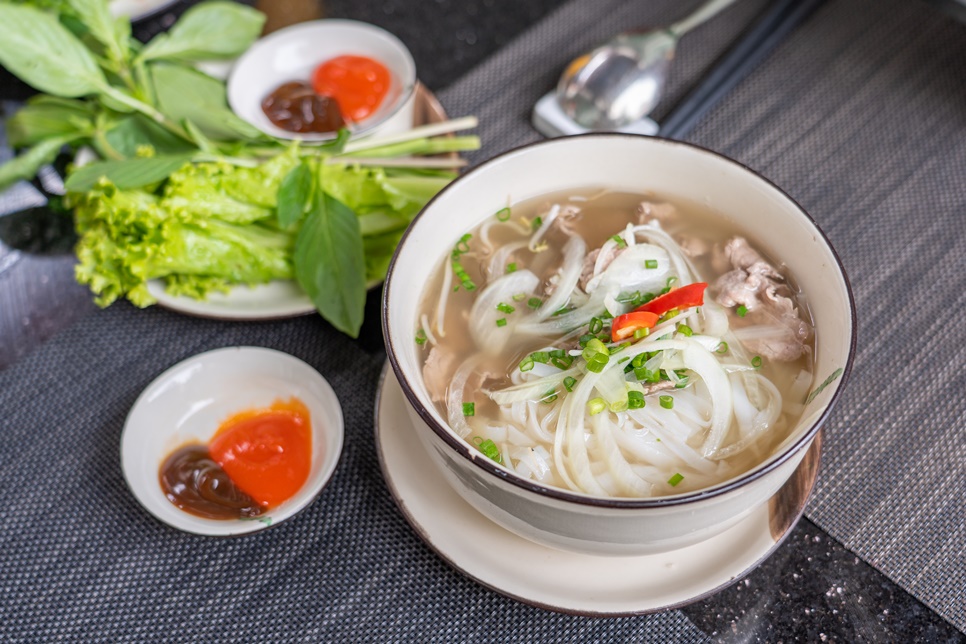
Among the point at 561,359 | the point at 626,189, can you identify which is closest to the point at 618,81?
the point at 626,189

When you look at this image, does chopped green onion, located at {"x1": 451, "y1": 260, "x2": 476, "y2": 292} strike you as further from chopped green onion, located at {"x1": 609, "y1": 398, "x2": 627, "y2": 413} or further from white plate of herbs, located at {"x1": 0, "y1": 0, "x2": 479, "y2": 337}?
chopped green onion, located at {"x1": 609, "y1": 398, "x2": 627, "y2": 413}

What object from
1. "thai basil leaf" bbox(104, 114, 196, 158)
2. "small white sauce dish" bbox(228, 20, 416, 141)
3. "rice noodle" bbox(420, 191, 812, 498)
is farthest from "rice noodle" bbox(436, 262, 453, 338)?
"thai basil leaf" bbox(104, 114, 196, 158)

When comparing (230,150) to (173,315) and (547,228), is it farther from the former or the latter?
(547,228)

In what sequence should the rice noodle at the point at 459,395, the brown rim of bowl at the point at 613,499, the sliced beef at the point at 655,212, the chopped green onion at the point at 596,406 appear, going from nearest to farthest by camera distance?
the brown rim of bowl at the point at 613,499, the chopped green onion at the point at 596,406, the rice noodle at the point at 459,395, the sliced beef at the point at 655,212

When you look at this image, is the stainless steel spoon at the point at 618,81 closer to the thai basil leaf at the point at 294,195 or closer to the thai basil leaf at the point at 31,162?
the thai basil leaf at the point at 294,195

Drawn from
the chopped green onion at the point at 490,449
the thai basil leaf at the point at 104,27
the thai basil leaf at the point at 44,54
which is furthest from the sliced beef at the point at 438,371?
the thai basil leaf at the point at 104,27

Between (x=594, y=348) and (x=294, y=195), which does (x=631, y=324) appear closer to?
(x=594, y=348)
